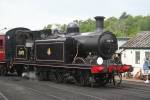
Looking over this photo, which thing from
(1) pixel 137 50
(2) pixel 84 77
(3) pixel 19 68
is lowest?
(2) pixel 84 77

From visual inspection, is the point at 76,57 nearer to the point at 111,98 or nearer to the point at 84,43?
the point at 84,43

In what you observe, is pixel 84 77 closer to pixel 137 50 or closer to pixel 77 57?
→ pixel 77 57

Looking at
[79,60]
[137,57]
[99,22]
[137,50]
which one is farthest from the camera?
[137,57]

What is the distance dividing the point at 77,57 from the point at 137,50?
8054 mm

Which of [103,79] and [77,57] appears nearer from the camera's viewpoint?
[103,79]

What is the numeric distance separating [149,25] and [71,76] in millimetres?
94000

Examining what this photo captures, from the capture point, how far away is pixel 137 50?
26422 mm

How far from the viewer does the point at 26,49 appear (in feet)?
81.4

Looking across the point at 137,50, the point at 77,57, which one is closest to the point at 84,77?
the point at 77,57

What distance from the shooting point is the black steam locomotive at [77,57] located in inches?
716

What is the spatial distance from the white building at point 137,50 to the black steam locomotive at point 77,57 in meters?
5.72

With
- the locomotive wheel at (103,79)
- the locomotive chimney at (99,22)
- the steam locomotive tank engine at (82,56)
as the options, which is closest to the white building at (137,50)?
the steam locomotive tank engine at (82,56)

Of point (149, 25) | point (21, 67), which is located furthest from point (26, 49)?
point (149, 25)

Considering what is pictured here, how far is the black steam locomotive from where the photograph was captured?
18.2 meters
